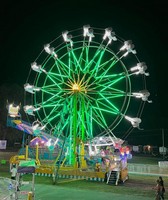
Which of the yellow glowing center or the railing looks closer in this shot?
the yellow glowing center

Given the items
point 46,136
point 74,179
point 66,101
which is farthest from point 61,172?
point 46,136

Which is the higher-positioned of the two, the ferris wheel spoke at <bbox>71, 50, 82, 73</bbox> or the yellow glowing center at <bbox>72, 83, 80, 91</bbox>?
the ferris wheel spoke at <bbox>71, 50, 82, 73</bbox>

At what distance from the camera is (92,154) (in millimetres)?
26531

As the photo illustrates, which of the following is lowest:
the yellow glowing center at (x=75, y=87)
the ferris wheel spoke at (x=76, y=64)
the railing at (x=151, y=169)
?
the railing at (x=151, y=169)

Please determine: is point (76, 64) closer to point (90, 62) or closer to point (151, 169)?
point (90, 62)

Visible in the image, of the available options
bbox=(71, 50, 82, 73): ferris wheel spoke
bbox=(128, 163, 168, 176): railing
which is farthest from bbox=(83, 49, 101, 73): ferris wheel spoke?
bbox=(128, 163, 168, 176): railing

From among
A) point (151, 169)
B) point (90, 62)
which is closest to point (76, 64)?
point (90, 62)

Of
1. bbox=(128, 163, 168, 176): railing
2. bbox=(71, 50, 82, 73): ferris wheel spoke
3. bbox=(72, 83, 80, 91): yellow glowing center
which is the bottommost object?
bbox=(128, 163, 168, 176): railing

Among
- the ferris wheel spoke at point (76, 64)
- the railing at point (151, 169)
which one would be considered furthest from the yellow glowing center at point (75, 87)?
the railing at point (151, 169)

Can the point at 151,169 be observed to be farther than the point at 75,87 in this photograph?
Yes

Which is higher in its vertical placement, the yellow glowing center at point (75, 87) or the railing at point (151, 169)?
the yellow glowing center at point (75, 87)

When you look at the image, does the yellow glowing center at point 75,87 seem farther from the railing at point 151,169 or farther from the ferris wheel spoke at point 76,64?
the railing at point 151,169

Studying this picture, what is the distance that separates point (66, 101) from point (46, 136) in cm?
1345

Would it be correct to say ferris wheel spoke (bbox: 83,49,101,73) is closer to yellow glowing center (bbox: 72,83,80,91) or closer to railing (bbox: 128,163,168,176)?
yellow glowing center (bbox: 72,83,80,91)
